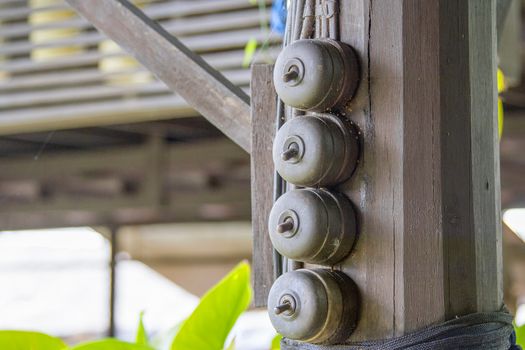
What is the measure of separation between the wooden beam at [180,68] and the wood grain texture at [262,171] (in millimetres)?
40

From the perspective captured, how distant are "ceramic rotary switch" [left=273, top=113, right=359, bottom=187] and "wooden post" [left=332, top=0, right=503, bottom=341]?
17 mm

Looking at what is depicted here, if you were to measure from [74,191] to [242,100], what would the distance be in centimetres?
430

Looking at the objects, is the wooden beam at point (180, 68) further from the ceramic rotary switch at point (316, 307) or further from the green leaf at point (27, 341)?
the green leaf at point (27, 341)

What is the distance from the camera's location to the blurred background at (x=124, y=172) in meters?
3.13

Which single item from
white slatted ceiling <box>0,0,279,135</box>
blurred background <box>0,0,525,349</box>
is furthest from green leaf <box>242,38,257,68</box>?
white slatted ceiling <box>0,0,279,135</box>

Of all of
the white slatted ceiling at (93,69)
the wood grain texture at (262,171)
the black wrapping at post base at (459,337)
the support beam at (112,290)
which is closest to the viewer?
the black wrapping at post base at (459,337)

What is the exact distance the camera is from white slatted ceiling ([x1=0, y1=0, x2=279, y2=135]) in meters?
3.04

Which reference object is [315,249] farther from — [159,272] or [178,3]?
[159,272]

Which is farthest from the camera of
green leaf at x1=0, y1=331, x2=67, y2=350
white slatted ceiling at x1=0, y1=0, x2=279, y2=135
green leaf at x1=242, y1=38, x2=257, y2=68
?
white slatted ceiling at x1=0, y1=0, x2=279, y2=135

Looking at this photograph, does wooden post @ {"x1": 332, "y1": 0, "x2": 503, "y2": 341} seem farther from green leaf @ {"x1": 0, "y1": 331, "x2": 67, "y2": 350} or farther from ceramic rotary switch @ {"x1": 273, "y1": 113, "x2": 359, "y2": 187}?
green leaf @ {"x1": 0, "y1": 331, "x2": 67, "y2": 350}

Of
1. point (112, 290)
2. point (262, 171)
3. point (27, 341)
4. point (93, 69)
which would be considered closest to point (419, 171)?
point (262, 171)

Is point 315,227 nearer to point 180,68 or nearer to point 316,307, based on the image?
point 316,307

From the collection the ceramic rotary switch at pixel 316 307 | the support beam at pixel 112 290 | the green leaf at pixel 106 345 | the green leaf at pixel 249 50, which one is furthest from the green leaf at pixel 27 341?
the support beam at pixel 112 290

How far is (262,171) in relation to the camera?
3.65 feet
